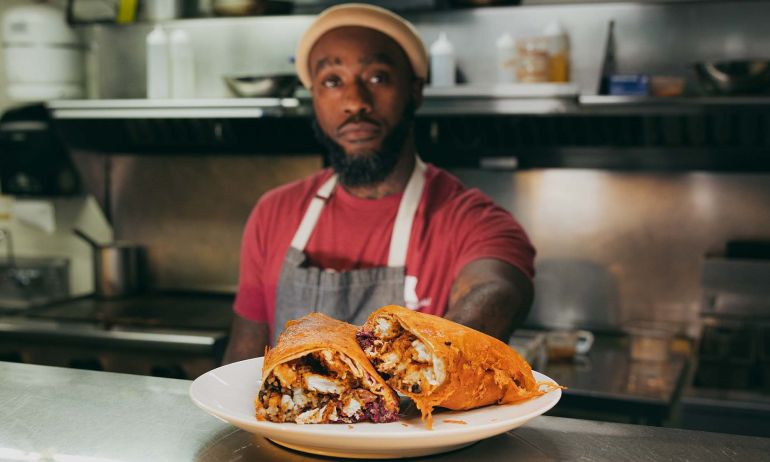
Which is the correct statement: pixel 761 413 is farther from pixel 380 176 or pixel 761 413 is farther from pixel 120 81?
pixel 120 81

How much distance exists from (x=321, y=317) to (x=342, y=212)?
1303 mm

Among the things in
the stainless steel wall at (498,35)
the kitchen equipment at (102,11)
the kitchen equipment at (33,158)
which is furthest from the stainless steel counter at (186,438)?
the kitchen equipment at (33,158)

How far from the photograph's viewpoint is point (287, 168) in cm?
411

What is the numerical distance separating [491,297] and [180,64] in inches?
104

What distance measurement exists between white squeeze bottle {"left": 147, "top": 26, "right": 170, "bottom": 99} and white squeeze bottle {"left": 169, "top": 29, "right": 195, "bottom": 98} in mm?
55

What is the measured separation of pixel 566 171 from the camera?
12.3 feet

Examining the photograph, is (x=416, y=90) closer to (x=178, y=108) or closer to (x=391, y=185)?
(x=391, y=185)

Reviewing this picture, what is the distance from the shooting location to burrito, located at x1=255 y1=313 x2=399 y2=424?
0.99 m

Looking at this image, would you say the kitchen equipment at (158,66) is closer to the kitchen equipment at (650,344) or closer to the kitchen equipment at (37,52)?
the kitchen equipment at (37,52)

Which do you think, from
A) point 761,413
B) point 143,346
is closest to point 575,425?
point 761,413

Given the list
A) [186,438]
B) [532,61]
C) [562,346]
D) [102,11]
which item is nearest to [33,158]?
[102,11]

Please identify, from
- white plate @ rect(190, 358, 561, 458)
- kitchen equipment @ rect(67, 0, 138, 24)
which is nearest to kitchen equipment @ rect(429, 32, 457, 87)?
kitchen equipment @ rect(67, 0, 138, 24)

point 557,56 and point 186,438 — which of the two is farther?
point 557,56

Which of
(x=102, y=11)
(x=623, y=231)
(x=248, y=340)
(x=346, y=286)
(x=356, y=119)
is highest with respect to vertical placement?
(x=102, y=11)
